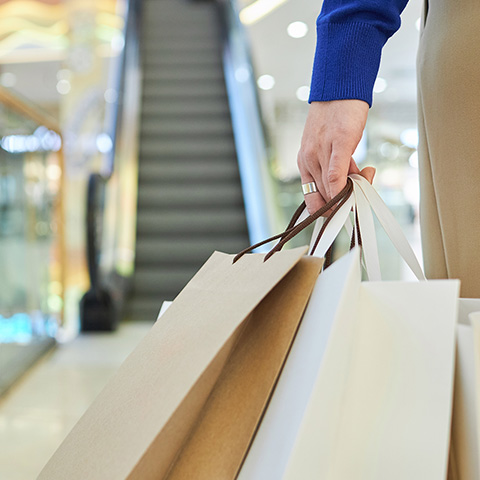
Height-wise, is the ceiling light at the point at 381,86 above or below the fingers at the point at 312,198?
above

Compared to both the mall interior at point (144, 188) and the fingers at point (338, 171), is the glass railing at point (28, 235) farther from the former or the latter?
the fingers at point (338, 171)

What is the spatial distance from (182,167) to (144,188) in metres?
0.50

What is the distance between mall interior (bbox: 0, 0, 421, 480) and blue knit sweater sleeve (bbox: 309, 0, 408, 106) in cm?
185

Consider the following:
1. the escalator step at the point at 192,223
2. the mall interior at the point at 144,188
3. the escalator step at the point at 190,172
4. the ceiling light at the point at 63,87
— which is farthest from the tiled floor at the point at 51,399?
the ceiling light at the point at 63,87

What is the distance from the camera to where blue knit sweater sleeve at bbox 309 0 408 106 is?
88 cm

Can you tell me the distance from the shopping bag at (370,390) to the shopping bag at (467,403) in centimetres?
2

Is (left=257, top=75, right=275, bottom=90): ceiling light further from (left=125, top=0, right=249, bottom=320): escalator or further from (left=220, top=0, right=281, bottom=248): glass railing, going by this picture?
(left=220, top=0, right=281, bottom=248): glass railing

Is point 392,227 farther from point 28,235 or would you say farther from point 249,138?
point 249,138

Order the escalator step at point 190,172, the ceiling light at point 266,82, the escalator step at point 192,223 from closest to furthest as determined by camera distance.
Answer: the escalator step at point 192,223, the escalator step at point 190,172, the ceiling light at point 266,82

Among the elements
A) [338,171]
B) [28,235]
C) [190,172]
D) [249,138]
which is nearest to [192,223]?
[190,172]

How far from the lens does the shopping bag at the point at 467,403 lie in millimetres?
538

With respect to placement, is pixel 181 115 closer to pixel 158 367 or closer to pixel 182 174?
pixel 182 174

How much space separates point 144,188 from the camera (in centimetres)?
638

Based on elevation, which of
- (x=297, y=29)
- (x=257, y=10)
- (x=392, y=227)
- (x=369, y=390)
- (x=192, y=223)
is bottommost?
(x=192, y=223)
